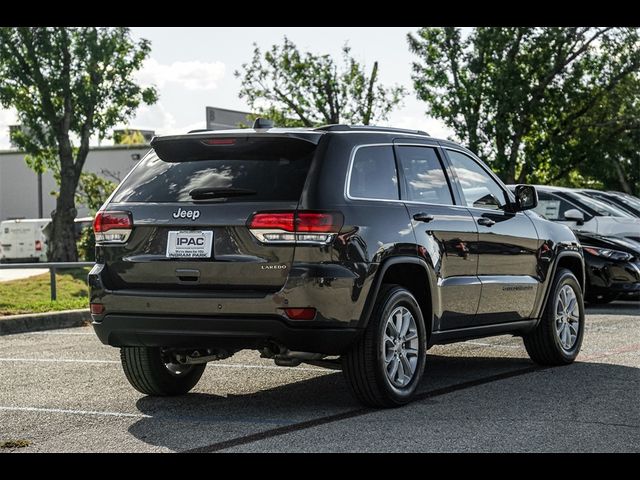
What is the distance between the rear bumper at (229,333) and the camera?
6.89 meters

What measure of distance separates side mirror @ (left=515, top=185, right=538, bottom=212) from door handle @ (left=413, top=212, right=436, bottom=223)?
1.51 metres

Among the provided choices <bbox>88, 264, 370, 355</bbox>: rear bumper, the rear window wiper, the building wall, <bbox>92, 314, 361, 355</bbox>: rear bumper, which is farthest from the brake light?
the building wall

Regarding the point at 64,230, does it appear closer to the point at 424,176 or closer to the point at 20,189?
the point at 424,176

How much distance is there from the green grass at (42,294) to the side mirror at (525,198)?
7729mm

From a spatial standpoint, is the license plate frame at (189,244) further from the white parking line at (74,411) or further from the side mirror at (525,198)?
the side mirror at (525,198)


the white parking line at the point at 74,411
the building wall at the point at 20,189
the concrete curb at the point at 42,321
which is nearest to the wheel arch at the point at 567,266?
the white parking line at the point at 74,411

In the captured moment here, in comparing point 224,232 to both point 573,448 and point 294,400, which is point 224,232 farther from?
point 573,448

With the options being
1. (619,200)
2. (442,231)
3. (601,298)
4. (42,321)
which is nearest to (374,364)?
(442,231)

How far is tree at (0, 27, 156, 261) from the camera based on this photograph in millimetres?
29297

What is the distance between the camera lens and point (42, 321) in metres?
14.1

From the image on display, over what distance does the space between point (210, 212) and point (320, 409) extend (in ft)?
4.89

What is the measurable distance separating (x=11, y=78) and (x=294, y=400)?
23893 millimetres

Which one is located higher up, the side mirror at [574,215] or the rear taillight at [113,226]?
the rear taillight at [113,226]
